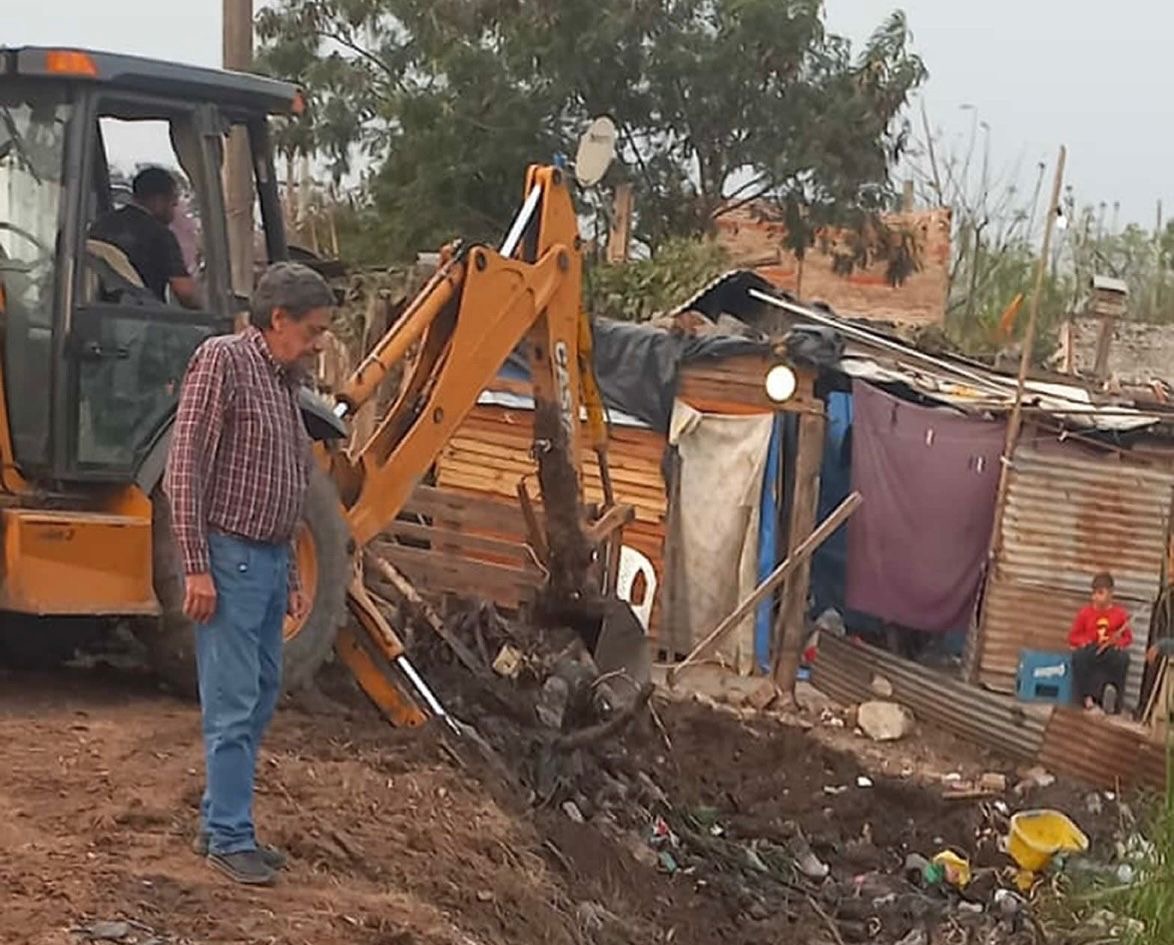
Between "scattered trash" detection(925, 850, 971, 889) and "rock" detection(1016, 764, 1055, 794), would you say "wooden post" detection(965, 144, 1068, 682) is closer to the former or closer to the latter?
"rock" detection(1016, 764, 1055, 794)

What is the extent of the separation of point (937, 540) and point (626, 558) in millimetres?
2401

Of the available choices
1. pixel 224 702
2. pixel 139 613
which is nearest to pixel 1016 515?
pixel 139 613

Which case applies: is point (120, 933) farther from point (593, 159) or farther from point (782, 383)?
point (782, 383)

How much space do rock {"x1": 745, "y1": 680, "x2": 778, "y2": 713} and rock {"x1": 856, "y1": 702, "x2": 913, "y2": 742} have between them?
0.58 m

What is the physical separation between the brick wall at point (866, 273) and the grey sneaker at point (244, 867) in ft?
61.6

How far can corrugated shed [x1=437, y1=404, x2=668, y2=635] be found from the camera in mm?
14398

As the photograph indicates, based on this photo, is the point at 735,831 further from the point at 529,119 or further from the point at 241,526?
the point at 529,119

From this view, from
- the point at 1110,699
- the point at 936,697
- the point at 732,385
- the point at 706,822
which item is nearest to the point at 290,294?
the point at 706,822

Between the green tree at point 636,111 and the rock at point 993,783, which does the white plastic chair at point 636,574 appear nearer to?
the rock at point 993,783

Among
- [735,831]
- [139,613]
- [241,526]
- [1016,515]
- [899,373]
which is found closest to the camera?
[241,526]

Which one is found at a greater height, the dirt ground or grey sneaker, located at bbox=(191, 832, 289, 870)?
grey sneaker, located at bbox=(191, 832, 289, 870)

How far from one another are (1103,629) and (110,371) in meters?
7.59

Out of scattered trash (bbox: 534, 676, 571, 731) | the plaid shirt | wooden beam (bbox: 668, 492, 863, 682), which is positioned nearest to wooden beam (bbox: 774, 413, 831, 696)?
wooden beam (bbox: 668, 492, 863, 682)

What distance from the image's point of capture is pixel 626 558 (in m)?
14.5
